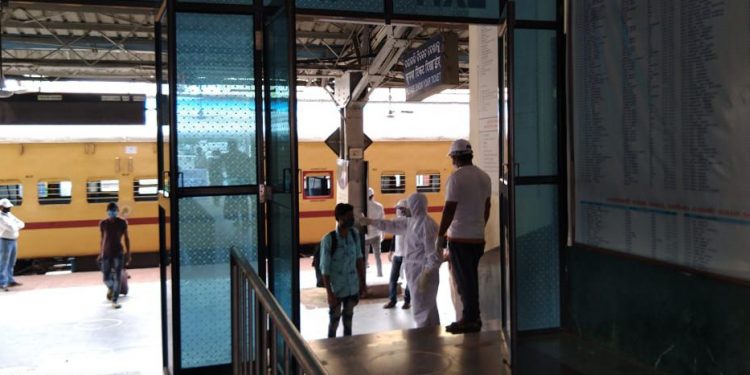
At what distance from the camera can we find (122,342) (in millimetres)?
8484

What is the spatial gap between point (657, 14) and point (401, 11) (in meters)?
1.87

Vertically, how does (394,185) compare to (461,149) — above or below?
below

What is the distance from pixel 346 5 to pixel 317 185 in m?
11.6

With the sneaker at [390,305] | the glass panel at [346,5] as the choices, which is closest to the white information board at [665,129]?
the glass panel at [346,5]

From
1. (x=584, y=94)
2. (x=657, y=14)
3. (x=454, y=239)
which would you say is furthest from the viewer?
(x=454, y=239)

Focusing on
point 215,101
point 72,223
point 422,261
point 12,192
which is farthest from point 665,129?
point 12,192

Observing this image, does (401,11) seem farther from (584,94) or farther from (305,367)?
(305,367)

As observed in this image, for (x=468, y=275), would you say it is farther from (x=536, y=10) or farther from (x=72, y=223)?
(x=72, y=223)

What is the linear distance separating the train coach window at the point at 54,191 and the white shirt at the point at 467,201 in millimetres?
11512

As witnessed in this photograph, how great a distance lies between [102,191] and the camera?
15062mm

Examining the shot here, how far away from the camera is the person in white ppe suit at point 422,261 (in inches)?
274

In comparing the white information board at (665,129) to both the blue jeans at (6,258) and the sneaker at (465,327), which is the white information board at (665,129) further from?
the blue jeans at (6,258)

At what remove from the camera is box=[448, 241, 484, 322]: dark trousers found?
5.95 metres

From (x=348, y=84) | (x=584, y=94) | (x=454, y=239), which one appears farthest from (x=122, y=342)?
(x=584, y=94)
